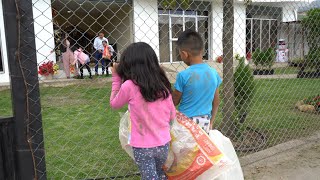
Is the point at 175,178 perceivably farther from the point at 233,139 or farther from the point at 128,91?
the point at 233,139

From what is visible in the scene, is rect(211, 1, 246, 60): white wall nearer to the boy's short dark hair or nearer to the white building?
the white building

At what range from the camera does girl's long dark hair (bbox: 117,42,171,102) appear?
1912 millimetres

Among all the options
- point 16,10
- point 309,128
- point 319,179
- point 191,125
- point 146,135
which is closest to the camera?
point 16,10

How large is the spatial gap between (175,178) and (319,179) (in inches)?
65.0

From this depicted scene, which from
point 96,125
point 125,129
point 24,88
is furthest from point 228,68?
point 24,88

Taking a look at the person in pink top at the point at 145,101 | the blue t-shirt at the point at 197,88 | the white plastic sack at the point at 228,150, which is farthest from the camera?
the white plastic sack at the point at 228,150

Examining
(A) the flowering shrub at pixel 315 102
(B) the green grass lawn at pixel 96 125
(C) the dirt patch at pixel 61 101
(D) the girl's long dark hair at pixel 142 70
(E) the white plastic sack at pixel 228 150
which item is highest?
(D) the girl's long dark hair at pixel 142 70

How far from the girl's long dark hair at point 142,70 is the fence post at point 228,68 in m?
1.83

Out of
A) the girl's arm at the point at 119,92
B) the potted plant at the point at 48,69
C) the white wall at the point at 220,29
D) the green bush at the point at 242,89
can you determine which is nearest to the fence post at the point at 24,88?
the girl's arm at the point at 119,92

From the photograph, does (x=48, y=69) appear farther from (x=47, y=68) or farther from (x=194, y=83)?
(x=194, y=83)

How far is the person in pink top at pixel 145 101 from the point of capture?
192 centimetres

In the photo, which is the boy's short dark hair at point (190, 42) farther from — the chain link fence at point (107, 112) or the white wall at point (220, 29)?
the white wall at point (220, 29)

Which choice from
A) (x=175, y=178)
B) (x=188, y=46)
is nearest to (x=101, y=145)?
(x=175, y=178)

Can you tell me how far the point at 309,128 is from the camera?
182 inches
